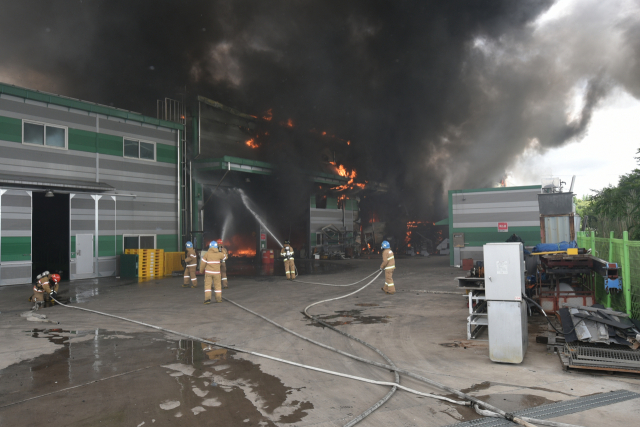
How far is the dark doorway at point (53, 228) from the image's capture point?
16250 mm

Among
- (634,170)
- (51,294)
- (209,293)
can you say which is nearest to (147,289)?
(51,294)

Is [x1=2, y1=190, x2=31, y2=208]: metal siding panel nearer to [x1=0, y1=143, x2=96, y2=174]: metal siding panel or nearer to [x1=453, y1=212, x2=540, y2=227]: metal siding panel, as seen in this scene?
[x1=0, y1=143, x2=96, y2=174]: metal siding panel

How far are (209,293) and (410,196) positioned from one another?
25283mm

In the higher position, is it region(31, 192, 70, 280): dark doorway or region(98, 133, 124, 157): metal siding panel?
region(98, 133, 124, 157): metal siding panel

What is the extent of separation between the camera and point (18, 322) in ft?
28.0

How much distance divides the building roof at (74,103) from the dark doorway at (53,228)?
11.6 feet

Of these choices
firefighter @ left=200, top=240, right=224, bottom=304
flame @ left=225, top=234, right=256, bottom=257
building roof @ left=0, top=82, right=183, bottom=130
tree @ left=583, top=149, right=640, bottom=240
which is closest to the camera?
firefighter @ left=200, top=240, right=224, bottom=304

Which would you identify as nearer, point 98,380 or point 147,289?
point 98,380

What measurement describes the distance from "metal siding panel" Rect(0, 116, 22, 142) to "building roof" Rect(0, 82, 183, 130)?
92cm

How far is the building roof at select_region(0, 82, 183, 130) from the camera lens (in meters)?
15.0

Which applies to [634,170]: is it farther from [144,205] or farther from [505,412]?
[144,205]

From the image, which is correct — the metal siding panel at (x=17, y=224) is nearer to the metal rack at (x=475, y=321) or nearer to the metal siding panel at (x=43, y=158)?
the metal siding panel at (x=43, y=158)

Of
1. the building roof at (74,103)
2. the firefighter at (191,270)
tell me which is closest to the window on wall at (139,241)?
the building roof at (74,103)

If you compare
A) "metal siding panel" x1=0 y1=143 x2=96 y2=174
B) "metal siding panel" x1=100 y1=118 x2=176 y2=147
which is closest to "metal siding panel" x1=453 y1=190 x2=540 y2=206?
"metal siding panel" x1=100 y1=118 x2=176 y2=147
